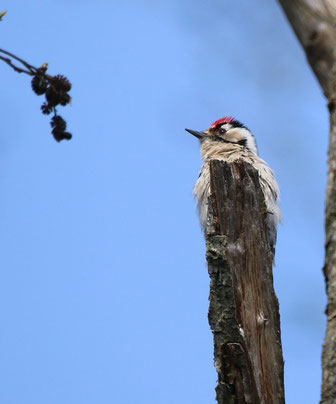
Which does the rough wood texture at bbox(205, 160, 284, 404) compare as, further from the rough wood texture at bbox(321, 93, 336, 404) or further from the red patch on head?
the red patch on head

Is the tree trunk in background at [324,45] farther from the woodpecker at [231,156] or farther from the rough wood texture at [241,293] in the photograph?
the woodpecker at [231,156]

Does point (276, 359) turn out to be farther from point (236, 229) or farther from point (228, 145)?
point (228, 145)

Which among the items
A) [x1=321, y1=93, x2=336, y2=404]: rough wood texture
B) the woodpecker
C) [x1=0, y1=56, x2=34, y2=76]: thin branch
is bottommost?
[x1=321, y1=93, x2=336, y2=404]: rough wood texture

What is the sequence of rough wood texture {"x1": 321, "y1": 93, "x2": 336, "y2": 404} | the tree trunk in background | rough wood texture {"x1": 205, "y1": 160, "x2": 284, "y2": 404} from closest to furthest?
rough wood texture {"x1": 321, "y1": 93, "x2": 336, "y2": 404} → the tree trunk in background → rough wood texture {"x1": 205, "y1": 160, "x2": 284, "y2": 404}

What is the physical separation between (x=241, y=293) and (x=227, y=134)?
4246mm

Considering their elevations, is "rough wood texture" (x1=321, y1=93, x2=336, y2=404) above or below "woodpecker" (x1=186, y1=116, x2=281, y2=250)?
below

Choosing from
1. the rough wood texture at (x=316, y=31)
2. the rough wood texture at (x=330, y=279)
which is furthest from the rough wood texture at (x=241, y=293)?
the rough wood texture at (x=316, y=31)

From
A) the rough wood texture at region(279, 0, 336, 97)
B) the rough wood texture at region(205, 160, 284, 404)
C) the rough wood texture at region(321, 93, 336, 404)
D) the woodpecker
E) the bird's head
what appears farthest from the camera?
the bird's head

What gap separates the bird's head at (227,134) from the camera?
301 inches

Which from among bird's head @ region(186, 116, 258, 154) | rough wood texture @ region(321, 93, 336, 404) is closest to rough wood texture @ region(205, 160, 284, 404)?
rough wood texture @ region(321, 93, 336, 404)

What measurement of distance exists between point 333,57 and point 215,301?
1.46m

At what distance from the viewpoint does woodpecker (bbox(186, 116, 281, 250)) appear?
247 inches

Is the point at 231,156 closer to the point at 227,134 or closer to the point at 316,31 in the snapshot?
the point at 227,134

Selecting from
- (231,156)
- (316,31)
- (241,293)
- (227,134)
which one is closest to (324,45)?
(316,31)
